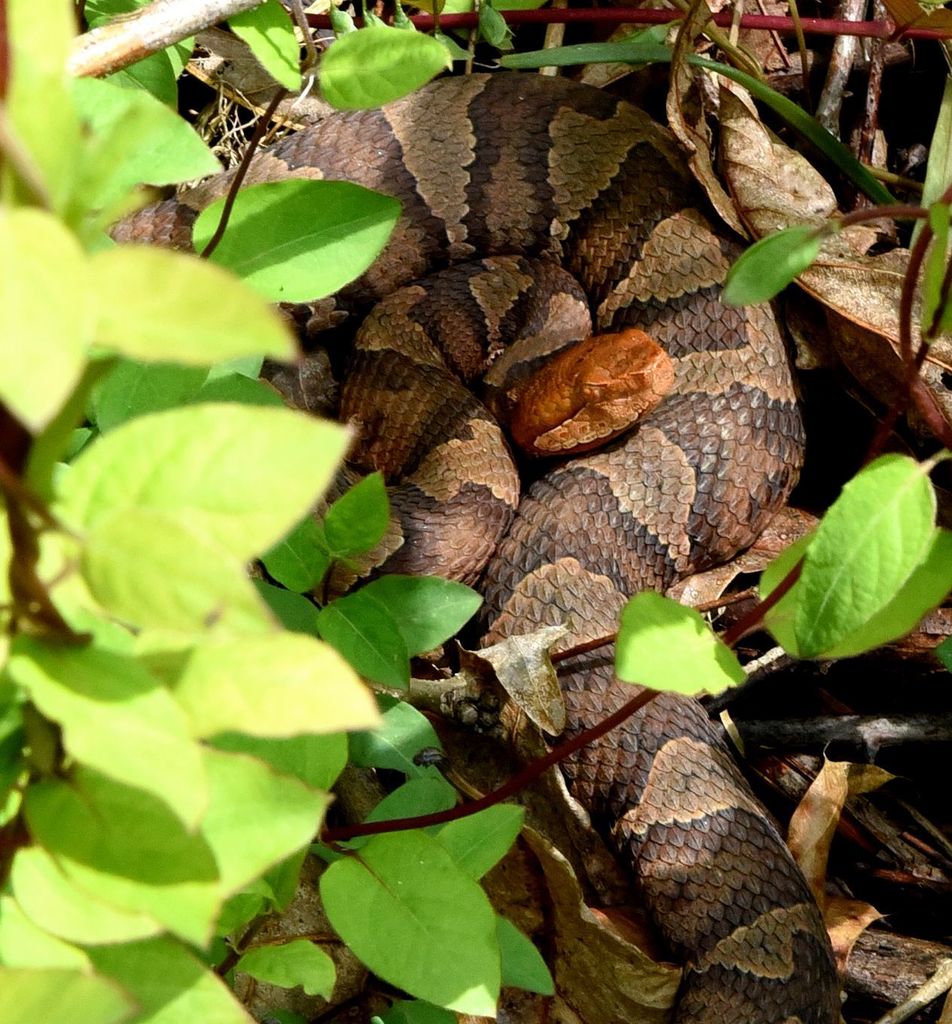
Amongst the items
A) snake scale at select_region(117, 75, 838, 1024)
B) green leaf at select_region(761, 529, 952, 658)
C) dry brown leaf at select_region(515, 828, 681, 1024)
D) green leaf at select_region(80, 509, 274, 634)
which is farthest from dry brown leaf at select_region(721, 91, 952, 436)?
green leaf at select_region(80, 509, 274, 634)

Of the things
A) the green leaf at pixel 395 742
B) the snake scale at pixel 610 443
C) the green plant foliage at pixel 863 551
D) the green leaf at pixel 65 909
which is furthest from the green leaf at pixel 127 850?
the snake scale at pixel 610 443

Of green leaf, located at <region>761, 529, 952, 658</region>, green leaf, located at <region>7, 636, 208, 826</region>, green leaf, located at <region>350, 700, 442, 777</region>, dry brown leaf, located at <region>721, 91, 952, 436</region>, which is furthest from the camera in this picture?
dry brown leaf, located at <region>721, 91, 952, 436</region>

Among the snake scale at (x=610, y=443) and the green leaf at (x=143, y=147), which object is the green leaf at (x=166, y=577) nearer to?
the green leaf at (x=143, y=147)

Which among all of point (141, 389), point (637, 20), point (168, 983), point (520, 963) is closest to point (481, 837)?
point (520, 963)

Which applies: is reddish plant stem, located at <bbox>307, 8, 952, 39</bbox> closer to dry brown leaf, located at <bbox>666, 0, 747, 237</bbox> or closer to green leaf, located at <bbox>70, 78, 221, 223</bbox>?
dry brown leaf, located at <bbox>666, 0, 747, 237</bbox>

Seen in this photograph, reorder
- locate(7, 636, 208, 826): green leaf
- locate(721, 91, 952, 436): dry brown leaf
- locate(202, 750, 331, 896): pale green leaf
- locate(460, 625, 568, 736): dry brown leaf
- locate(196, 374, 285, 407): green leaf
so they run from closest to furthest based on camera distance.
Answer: locate(7, 636, 208, 826): green leaf → locate(202, 750, 331, 896): pale green leaf → locate(196, 374, 285, 407): green leaf → locate(460, 625, 568, 736): dry brown leaf → locate(721, 91, 952, 436): dry brown leaf

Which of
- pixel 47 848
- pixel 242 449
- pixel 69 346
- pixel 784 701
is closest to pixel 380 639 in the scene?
pixel 47 848

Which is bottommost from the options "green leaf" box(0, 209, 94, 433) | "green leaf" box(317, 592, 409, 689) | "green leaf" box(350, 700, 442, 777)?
"green leaf" box(350, 700, 442, 777)

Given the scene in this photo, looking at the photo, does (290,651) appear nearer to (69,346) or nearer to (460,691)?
(69,346)
